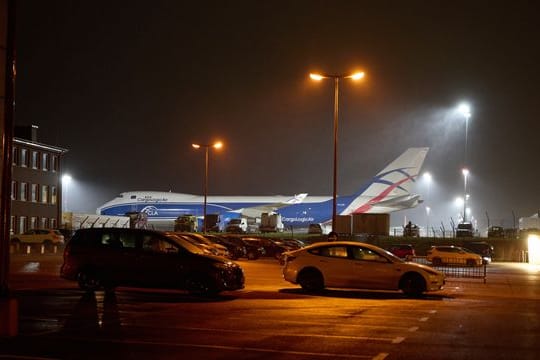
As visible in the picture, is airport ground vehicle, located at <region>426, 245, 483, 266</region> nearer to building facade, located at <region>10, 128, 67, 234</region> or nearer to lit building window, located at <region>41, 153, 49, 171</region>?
building facade, located at <region>10, 128, 67, 234</region>

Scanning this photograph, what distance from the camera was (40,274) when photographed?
Result: 27.0m

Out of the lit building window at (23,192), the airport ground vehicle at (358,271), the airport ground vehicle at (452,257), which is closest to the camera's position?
the airport ground vehicle at (358,271)

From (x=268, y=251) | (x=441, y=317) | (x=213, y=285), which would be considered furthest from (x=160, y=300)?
(x=268, y=251)

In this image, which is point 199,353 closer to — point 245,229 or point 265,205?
point 245,229

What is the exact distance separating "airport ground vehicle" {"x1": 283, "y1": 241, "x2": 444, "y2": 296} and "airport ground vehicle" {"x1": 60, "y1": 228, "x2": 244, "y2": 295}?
246cm

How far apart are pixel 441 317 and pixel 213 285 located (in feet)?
18.7

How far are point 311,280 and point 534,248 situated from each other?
3830cm

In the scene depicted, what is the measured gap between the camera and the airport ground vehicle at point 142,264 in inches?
750

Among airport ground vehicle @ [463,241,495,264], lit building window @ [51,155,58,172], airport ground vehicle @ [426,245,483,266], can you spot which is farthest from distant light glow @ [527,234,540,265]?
lit building window @ [51,155,58,172]

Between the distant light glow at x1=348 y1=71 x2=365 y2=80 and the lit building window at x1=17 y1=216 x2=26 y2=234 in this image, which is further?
the lit building window at x1=17 y1=216 x2=26 y2=234

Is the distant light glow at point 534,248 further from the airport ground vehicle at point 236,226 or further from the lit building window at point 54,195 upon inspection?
the lit building window at point 54,195

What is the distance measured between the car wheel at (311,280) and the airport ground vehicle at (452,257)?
2229 cm

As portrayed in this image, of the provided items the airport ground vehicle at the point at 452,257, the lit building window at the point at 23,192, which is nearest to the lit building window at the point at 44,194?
the lit building window at the point at 23,192

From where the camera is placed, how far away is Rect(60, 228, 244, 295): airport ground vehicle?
19062mm
